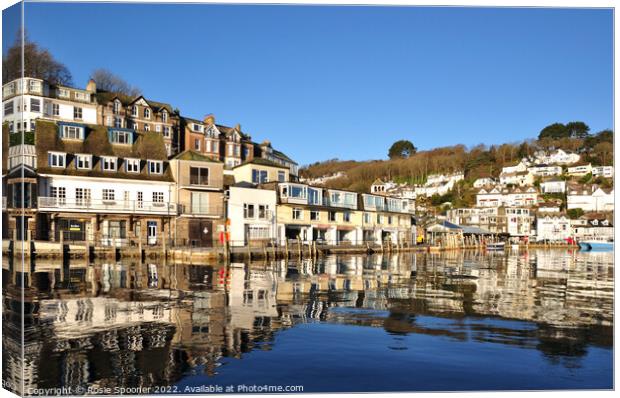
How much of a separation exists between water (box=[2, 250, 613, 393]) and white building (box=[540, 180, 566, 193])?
74879mm

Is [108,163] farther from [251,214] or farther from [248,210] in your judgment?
[251,214]

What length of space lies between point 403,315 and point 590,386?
20.1ft

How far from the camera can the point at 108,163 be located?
42.2 m

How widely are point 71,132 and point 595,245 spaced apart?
66967 mm

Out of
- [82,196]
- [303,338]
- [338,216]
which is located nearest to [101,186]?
[82,196]

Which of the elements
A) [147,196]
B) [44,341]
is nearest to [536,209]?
[147,196]

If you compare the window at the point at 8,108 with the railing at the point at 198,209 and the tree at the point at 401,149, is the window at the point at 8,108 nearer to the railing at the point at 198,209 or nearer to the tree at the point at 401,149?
the railing at the point at 198,209

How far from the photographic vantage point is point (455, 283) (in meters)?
23.3

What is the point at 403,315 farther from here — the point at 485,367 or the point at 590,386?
the point at 590,386

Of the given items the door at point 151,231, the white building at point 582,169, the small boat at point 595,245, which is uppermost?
the white building at point 582,169

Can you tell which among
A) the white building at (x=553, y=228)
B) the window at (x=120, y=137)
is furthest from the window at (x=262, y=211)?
the white building at (x=553, y=228)

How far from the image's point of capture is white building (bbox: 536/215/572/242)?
9179cm

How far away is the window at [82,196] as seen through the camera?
3902cm

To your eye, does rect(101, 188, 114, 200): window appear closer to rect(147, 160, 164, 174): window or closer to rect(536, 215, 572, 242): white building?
rect(147, 160, 164, 174): window
